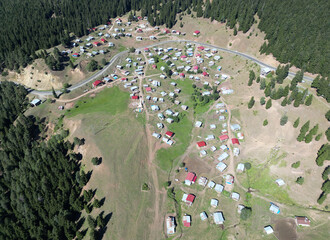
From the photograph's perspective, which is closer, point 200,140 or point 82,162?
point 82,162

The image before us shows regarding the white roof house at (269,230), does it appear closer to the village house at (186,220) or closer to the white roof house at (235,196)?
the white roof house at (235,196)

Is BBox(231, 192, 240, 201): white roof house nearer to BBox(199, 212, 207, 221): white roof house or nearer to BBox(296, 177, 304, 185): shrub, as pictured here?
BBox(199, 212, 207, 221): white roof house

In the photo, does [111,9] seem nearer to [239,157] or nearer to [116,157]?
[116,157]

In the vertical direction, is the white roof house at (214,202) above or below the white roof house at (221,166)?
below

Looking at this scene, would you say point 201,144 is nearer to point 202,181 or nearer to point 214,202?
point 202,181

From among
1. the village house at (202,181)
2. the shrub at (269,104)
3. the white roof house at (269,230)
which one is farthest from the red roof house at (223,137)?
the white roof house at (269,230)

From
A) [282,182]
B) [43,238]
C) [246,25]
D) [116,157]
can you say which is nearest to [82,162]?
[116,157]

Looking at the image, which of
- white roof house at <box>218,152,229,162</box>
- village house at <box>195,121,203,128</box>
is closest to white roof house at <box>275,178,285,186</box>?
white roof house at <box>218,152,229,162</box>

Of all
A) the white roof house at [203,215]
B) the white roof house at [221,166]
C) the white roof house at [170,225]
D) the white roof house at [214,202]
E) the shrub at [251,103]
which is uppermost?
the shrub at [251,103]

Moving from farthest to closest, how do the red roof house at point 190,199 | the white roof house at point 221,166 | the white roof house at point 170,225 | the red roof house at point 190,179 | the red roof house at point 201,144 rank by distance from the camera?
the red roof house at point 201,144 < the white roof house at point 221,166 < the red roof house at point 190,179 < the red roof house at point 190,199 < the white roof house at point 170,225
